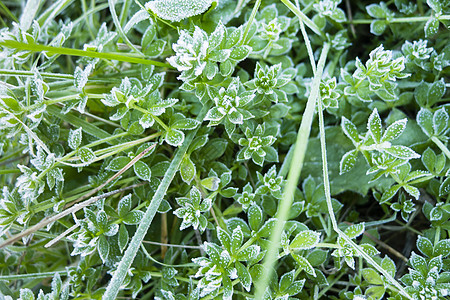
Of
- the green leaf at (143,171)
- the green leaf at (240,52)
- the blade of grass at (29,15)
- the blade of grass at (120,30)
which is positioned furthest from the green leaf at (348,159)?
the blade of grass at (29,15)

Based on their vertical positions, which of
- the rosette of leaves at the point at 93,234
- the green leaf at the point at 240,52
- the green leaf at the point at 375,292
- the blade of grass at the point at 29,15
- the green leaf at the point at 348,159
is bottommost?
the green leaf at the point at 375,292

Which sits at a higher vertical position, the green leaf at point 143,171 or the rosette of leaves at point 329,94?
the rosette of leaves at point 329,94

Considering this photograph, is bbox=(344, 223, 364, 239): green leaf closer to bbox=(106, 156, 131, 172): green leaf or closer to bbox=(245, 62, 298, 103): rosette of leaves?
bbox=(245, 62, 298, 103): rosette of leaves

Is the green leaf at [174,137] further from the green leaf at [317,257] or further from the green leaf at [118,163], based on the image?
the green leaf at [317,257]

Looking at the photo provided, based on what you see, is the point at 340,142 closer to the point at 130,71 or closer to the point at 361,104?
the point at 361,104

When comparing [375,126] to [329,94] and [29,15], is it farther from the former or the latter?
[29,15]

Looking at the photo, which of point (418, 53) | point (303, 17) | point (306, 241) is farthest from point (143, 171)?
point (418, 53)

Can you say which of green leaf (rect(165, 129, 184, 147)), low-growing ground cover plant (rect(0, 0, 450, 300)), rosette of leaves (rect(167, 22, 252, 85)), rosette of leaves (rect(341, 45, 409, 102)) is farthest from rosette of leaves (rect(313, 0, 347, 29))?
green leaf (rect(165, 129, 184, 147))
